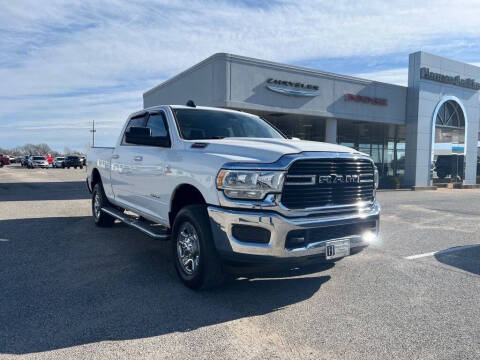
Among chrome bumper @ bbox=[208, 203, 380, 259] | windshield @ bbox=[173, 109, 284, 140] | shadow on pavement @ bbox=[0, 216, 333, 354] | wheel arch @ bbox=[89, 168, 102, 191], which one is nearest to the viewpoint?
shadow on pavement @ bbox=[0, 216, 333, 354]

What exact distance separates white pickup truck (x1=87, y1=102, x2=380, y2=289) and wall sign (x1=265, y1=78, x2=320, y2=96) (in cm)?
1292

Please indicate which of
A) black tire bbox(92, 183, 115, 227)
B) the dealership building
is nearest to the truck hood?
black tire bbox(92, 183, 115, 227)

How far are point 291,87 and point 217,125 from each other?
1367 cm

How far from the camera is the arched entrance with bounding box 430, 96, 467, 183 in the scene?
80.7 feet

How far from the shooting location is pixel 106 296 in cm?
422

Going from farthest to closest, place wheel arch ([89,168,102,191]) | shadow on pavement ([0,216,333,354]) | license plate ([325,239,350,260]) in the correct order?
wheel arch ([89,168,102,191]), license plate ([325,239,350,260]), shadow on pavement ([0,216,333,354])

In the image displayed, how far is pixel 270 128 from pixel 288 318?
10.6 feet

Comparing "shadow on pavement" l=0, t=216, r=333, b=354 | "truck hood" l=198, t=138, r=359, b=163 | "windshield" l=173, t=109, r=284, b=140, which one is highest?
"windshield" l=173, t=109, r=284, b=140

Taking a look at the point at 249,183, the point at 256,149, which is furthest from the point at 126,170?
the point at 249,183

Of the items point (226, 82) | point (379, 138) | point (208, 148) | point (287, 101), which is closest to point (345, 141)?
point (379, 138)

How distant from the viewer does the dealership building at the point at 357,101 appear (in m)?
17.1

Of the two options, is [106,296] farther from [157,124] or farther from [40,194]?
[40,194]

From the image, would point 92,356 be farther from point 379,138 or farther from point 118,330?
point 379,138

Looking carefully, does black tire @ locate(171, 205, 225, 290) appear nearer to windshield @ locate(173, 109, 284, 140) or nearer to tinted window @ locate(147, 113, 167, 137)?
windshield @ locate(173, 109, 284, 140)
